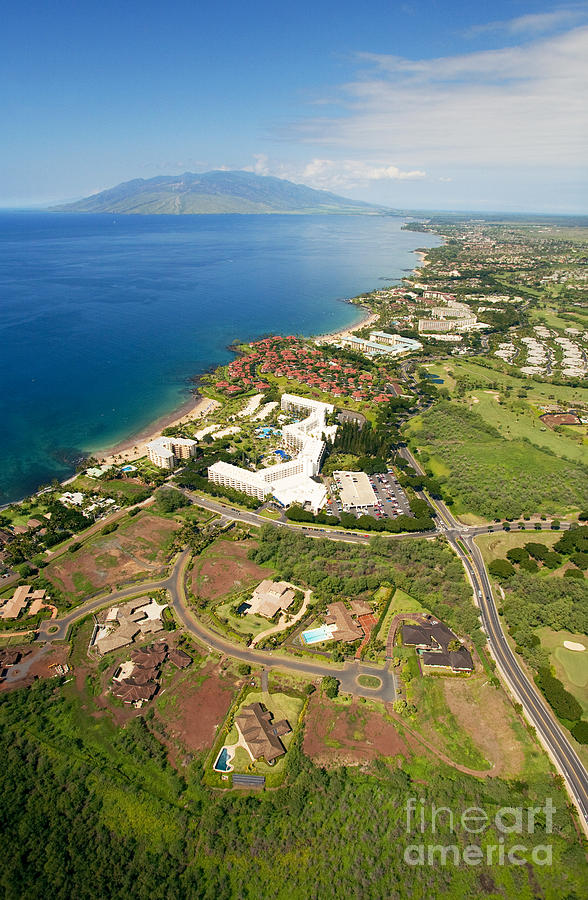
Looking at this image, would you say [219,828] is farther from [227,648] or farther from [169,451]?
[169,451]

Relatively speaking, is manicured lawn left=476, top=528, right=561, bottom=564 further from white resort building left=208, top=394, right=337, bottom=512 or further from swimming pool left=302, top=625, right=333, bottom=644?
swimming pool left=302, top=625, right=333, bottom=644

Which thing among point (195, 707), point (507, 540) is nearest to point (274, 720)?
point (195, 707)

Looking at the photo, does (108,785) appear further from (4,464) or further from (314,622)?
(4,464)

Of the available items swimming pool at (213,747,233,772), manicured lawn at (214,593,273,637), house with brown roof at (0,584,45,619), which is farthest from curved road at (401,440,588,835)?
house with brown roof at (0,584,45,619)

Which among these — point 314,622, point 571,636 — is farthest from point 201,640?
point 571,636

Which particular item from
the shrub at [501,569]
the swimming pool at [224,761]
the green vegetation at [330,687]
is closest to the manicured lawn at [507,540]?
the shrub at [501,569]
